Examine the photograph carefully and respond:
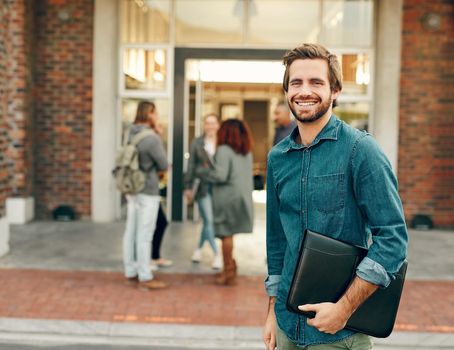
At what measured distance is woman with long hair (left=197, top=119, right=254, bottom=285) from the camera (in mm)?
7355

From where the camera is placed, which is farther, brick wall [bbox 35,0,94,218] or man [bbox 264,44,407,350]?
brick wall [bbox 35,0,94,218]

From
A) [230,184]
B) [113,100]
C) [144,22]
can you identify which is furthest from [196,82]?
[230,184]

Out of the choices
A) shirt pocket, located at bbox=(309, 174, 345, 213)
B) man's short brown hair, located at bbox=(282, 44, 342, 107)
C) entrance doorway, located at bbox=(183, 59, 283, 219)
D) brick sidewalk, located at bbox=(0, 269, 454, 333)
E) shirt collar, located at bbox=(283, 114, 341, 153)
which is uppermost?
entrance doorway, located at bbox=(183, 59, 283, 219)

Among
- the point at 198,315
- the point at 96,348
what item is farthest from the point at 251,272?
the point at 96,348

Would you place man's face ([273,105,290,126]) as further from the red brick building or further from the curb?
the red brick building

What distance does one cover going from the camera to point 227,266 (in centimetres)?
746

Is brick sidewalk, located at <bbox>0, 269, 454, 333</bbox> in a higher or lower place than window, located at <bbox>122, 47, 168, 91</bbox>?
lower

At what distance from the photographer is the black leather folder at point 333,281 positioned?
2355mm

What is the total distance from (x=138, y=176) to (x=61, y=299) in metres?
1.39

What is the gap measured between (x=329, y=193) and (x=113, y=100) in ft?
31.9

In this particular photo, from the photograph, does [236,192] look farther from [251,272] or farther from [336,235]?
[336,235]

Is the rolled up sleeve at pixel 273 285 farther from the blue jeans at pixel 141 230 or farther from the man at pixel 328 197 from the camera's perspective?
the blue jeans at pixel 141 230

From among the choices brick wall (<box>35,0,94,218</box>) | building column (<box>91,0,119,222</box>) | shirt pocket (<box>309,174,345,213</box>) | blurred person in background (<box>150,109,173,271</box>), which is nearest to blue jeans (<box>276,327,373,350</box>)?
shirt pocket (<box>309,174,345,213</box>)

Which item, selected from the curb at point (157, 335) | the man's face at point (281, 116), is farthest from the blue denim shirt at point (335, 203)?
the man's face at point (281, 116)
